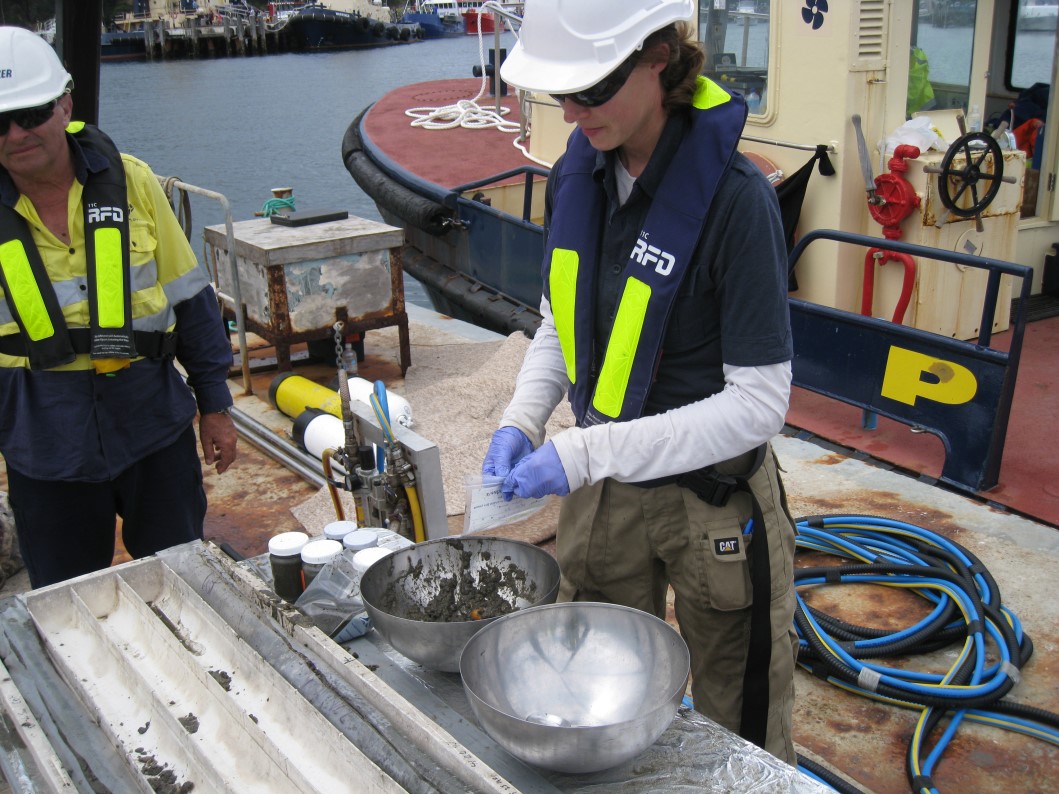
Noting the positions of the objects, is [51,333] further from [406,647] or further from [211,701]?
[406,647]

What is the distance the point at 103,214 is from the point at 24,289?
9.7 inches

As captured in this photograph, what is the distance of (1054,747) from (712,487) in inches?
55.8

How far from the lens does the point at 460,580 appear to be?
5.83ft

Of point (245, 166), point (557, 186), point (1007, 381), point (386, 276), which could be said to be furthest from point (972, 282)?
point (245, 166)

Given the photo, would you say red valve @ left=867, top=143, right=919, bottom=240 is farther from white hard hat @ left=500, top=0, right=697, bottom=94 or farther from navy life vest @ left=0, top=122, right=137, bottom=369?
navy life vest @ left=0, top=122, right=137, bottom=369

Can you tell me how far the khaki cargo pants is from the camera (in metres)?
1.80

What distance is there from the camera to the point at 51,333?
2.32 meters

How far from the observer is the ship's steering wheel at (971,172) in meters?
4.64

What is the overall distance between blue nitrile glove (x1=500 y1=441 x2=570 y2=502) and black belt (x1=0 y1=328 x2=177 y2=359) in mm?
1235

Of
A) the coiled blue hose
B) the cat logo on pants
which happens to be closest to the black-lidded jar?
the coiled blue hose

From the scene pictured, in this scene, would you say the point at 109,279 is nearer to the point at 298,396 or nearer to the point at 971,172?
the point at 298,396

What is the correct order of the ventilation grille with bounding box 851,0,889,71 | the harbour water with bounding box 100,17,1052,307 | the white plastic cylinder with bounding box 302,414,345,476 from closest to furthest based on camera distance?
the white plastic cylinder with bounding box 302,414,345,476 < the ventilation grille with bounding box 851,0,889,71 < the harbour water with bounding box 100,17,1052,307

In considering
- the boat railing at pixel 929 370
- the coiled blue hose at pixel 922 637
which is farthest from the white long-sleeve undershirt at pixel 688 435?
the boat railing at pixel 929 370

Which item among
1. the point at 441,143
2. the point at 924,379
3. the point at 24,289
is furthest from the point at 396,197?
the point at 24,289
